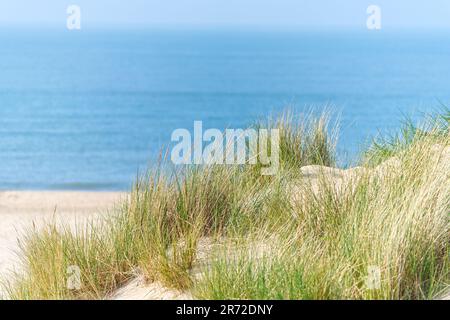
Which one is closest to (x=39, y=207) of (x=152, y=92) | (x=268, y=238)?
(x=268, y=238)

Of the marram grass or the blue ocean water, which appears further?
the blue ocean water

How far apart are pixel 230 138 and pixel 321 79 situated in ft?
144

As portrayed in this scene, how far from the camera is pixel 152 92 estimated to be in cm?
4525

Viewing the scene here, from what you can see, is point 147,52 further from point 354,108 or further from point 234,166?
point 234,166

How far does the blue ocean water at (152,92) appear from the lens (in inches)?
1099

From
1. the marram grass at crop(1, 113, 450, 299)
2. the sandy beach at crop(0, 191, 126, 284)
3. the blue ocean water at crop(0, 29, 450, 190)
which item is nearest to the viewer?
the marram grass at crop(1, 113, 450, 299)

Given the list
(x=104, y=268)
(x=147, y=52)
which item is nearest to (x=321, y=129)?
(x=104, y=268)

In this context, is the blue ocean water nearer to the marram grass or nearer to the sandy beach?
the sandy beach

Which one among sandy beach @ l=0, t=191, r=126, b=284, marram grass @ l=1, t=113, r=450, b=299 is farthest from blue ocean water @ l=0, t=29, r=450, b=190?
marram grass @ l=1, t=113, r=450, b=299

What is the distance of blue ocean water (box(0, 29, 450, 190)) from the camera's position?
91.6 feet

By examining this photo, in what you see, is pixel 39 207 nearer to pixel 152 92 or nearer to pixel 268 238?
pixel 268 238

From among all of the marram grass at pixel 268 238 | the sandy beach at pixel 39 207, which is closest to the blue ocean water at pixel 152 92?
the sandy beach at pixel 39 207

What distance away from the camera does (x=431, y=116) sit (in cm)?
598

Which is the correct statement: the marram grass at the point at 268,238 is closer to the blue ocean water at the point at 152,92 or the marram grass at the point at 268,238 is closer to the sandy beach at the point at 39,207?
the sandy beach at the point at 39,207
